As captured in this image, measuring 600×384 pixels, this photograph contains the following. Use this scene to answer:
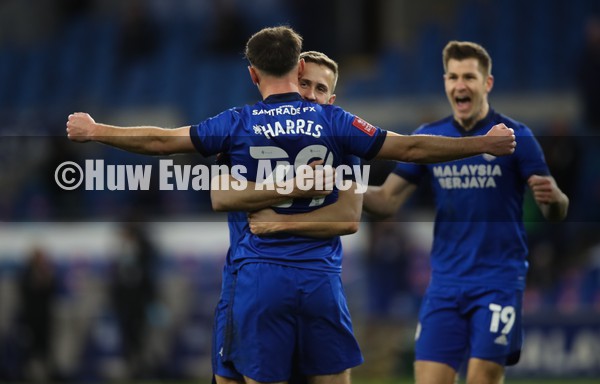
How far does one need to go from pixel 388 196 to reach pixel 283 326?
1.92 m

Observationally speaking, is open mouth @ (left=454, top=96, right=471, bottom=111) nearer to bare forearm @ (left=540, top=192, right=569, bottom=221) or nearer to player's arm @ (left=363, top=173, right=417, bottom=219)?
player's arm @ (left=363, top=173, right=417, bottom=219)

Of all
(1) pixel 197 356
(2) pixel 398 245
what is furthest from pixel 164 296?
(2) pixel 398 245

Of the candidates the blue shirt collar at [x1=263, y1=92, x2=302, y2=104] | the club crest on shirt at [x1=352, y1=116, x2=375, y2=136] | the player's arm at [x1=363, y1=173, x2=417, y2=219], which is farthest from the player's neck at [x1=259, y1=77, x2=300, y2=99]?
the player's arm at [x1=363, y1=173, x2=417, y2=219]

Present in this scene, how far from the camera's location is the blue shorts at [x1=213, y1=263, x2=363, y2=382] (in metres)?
6.10

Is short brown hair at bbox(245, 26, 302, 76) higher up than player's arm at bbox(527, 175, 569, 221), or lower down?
higher up

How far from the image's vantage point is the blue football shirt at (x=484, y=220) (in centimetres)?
751

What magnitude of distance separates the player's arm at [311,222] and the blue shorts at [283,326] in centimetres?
21

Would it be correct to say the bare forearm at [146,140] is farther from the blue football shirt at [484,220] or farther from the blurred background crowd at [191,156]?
the blurred background crowd at [191,156]

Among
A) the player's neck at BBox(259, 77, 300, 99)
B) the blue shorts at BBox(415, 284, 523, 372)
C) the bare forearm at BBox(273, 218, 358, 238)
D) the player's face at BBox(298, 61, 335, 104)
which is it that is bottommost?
the blue shorts at BBox(415, 284, 523, 372)

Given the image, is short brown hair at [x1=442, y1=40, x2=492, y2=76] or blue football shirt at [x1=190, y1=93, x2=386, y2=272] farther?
short brown hair at [x1=442, y1=40, x2=492, y2=76]

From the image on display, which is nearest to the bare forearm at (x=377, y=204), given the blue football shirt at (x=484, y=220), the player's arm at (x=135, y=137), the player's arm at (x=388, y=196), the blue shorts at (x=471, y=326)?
the player's arm at (x=388, y=196)

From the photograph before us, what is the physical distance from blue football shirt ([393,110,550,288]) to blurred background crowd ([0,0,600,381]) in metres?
6.41

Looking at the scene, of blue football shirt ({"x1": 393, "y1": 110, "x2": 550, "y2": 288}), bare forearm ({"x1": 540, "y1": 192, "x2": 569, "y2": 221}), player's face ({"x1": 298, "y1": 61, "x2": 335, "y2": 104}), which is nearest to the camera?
player's face ({"x1": 298, "y1": 61, "x2": 335, "y2": 104})

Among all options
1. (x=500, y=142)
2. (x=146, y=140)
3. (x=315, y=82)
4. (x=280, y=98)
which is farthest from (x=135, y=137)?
(x=500, y=142)
